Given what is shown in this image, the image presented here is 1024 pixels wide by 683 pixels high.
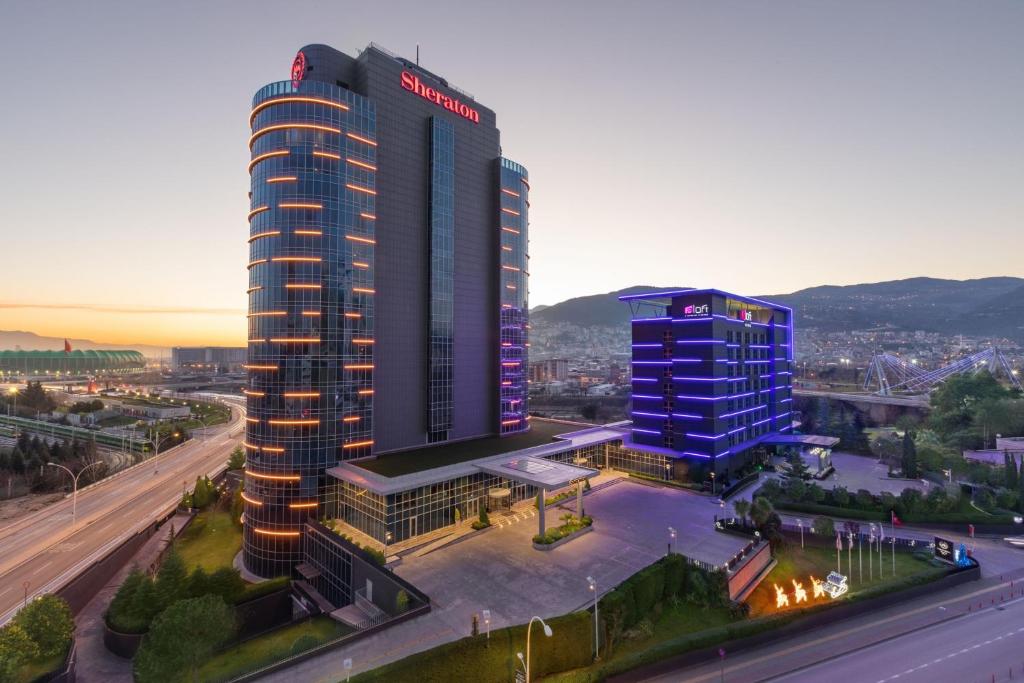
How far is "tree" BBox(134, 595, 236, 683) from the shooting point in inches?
1183

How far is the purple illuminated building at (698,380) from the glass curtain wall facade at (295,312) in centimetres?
4828

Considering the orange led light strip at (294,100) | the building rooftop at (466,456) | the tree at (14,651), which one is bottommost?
the tree at (14,651)

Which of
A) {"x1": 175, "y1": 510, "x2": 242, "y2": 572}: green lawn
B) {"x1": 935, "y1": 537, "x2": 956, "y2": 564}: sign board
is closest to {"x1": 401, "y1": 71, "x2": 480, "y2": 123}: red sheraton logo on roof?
{"x1": 175, "y1": 510, "x2": 242, "y2": 572}: green lawn

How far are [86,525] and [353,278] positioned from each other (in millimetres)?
55652

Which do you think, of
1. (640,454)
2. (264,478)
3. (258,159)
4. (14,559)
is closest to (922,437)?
(640,454)

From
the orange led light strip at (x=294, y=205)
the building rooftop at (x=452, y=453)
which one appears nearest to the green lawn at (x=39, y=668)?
the building rooftop at (x=452, y=453)

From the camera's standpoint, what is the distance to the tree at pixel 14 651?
28422 mm

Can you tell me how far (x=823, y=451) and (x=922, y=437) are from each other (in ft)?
124

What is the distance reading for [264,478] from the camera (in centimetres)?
5469

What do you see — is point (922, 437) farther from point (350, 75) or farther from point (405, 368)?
point (350, 75)

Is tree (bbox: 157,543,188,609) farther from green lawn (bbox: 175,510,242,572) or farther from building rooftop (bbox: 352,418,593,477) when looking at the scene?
building rooftop (bbox: 352,418,593,477)

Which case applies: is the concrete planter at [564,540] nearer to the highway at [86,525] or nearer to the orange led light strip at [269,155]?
the highway at [86,525]

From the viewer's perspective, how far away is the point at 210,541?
6203cm

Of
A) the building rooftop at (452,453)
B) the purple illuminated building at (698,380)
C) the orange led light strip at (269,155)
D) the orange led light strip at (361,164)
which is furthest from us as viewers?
the purple illuminated building at (698,380)
